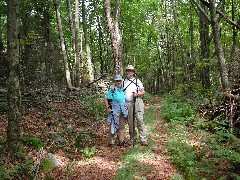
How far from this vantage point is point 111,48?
488 inches

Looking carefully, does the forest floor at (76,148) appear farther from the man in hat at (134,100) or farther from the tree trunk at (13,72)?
the tree trunk at (13,72)

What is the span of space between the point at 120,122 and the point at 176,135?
2.05 meters

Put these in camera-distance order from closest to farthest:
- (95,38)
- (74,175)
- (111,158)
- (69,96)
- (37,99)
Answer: (74,175) → (111,158) → (37,99) → (69,96) → (95,38)

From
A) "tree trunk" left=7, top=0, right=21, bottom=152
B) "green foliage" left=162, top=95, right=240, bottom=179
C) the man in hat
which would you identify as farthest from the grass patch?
"tree trunk" left=7, top=0, right=21, bottom=152

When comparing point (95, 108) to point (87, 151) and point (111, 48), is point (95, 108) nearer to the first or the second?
point (111, 48)

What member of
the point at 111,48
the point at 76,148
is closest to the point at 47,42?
the point at 111,48

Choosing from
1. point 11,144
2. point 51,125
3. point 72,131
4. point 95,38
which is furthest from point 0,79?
point 95,38

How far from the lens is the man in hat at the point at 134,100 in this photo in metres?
8.88

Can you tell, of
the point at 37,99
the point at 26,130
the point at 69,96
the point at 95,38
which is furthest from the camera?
the point at 95,38

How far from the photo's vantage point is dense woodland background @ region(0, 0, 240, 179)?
664 cm

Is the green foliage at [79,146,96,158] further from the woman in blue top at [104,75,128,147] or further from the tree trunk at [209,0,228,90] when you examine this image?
the tree trunk at [209,0,228,90]

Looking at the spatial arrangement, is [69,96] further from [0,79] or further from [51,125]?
[51,125]

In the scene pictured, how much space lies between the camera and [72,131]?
978 centimetres

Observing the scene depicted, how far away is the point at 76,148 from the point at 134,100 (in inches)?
91.2
